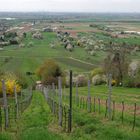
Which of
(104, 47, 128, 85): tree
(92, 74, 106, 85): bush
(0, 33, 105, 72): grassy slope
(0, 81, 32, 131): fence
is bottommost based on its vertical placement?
(0, 33, 105, 72): grassy slope

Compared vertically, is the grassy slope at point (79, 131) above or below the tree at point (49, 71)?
above

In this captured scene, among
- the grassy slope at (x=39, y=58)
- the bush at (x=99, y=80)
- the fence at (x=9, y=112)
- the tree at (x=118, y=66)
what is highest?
the fence at (x=9, y=112)

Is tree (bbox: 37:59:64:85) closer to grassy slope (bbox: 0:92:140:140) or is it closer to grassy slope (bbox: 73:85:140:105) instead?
grassy slope (bbox: 73:85:140:105)

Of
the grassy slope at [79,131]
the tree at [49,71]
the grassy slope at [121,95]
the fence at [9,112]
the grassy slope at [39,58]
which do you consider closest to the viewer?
the grassy slope at [79,131]

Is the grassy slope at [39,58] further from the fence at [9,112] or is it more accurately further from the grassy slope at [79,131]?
the grassy slope at [79,131]

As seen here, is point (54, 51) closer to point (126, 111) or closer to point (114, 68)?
point (114, 68)

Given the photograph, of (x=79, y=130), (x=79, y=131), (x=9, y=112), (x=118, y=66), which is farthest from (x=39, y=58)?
(x=79, y=131)

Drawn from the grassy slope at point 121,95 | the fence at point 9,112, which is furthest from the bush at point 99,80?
the fence at point 9,112

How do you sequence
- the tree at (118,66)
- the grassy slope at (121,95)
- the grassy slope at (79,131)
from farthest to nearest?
1. the tree at (118,66)
2. the grassy slope at (121,95)
3. the grassy slope at (79,131)

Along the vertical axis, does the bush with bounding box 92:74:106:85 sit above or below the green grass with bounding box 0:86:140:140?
below

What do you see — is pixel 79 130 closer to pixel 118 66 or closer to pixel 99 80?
pixel 118 66

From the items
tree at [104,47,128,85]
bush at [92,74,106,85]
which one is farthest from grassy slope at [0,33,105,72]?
tree at [104,47,128,85]

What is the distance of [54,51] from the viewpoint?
148 m

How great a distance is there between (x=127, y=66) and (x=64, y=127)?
5655 cm
